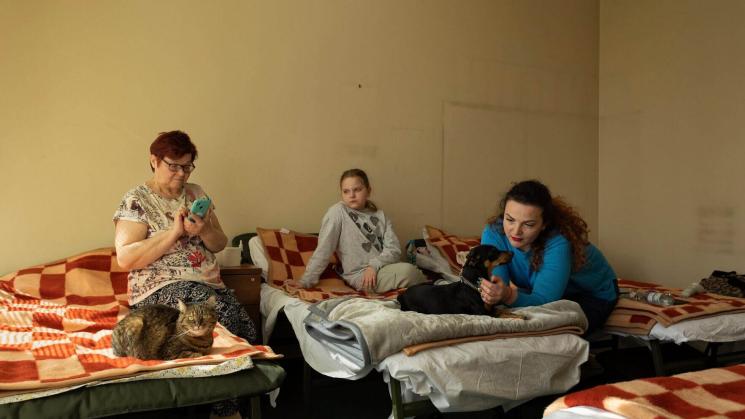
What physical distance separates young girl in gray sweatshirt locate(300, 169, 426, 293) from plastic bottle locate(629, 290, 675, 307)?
1.09 metres

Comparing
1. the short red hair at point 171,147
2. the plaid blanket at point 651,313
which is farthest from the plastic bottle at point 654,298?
the short red hair at point 171,147

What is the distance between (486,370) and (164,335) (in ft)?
3.22

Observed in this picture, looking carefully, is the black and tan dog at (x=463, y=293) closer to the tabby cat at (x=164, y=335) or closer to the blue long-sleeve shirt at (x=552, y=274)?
the blue long-sleeve shirt at (x=552, y=274)

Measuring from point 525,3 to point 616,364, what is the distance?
278 centimetres

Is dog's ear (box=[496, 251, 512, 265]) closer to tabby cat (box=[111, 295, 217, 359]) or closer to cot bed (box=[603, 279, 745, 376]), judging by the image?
cot bed (box=[603, 279, 745, 376])

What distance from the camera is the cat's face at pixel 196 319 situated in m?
1.60

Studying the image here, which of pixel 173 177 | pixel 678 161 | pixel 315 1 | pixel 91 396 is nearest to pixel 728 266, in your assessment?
pixel 678 161

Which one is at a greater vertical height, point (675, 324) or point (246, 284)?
point (246, 284)

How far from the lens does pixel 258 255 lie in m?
2.94

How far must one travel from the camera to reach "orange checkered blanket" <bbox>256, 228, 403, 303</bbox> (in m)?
2.85

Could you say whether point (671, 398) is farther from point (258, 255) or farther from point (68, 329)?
point (258, 255)

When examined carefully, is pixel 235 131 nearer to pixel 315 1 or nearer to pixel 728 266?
pixel 315 1

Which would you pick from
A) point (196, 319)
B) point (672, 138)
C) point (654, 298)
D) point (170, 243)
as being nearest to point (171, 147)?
point (170, 243)

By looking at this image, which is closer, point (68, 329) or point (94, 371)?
point (94, 371)
